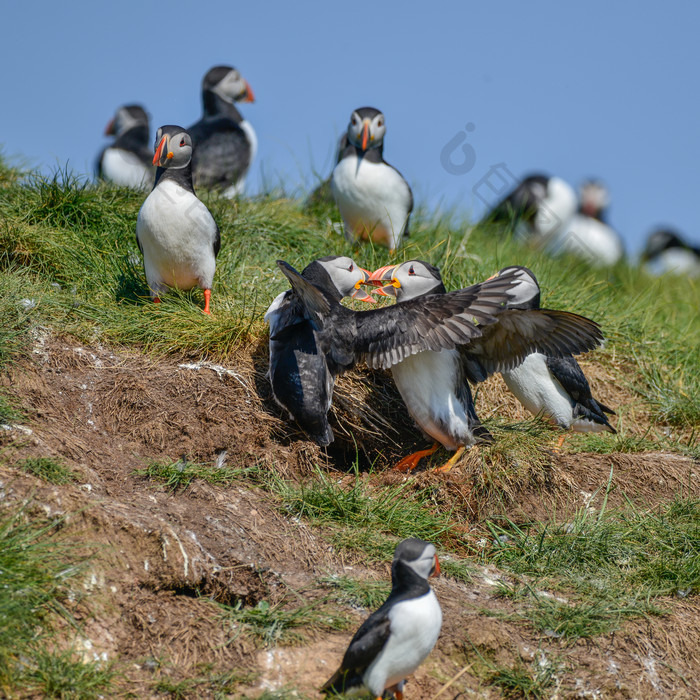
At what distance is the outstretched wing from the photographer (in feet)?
15.6

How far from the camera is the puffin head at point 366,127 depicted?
746 cm

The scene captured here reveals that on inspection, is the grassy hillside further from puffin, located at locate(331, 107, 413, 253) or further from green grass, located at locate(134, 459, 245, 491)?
puffin, located at locate(331, 107, 413, 253)

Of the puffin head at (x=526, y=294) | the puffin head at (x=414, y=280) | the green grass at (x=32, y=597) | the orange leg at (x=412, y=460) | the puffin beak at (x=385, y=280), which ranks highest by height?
the puffin head at (x=526, y=294)

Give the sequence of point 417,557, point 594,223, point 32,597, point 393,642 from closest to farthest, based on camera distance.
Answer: point 393,642
point 32,597
point 417,557
point 594,223

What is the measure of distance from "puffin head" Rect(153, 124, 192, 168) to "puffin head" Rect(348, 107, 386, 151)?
2.30 metres

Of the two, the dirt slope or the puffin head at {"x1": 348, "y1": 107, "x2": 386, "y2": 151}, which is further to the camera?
the puffin head at {"x1": 348, "y1": 107, "x2": 386, "y2": 151}

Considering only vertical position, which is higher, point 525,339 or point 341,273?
point 525,339

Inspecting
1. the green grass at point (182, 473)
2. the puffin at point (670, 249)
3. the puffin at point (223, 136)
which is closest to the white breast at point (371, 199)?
the puffin at point (223, 136)

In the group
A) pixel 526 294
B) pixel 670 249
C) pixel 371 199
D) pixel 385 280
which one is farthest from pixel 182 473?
pixel 670 249

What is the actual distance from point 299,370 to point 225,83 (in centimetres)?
657

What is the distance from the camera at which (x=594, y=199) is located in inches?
627

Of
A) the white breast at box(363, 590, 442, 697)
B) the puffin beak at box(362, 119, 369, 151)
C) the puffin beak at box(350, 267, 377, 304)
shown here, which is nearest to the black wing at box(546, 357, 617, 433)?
the puffin beak at box(350, 267, 377, 304)

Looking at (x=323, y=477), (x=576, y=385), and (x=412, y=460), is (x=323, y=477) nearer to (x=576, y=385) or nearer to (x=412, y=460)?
(x=412, y=460)

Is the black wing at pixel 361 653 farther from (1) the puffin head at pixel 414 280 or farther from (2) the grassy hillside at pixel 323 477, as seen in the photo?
(1) the puffin head at pixel 414 280
